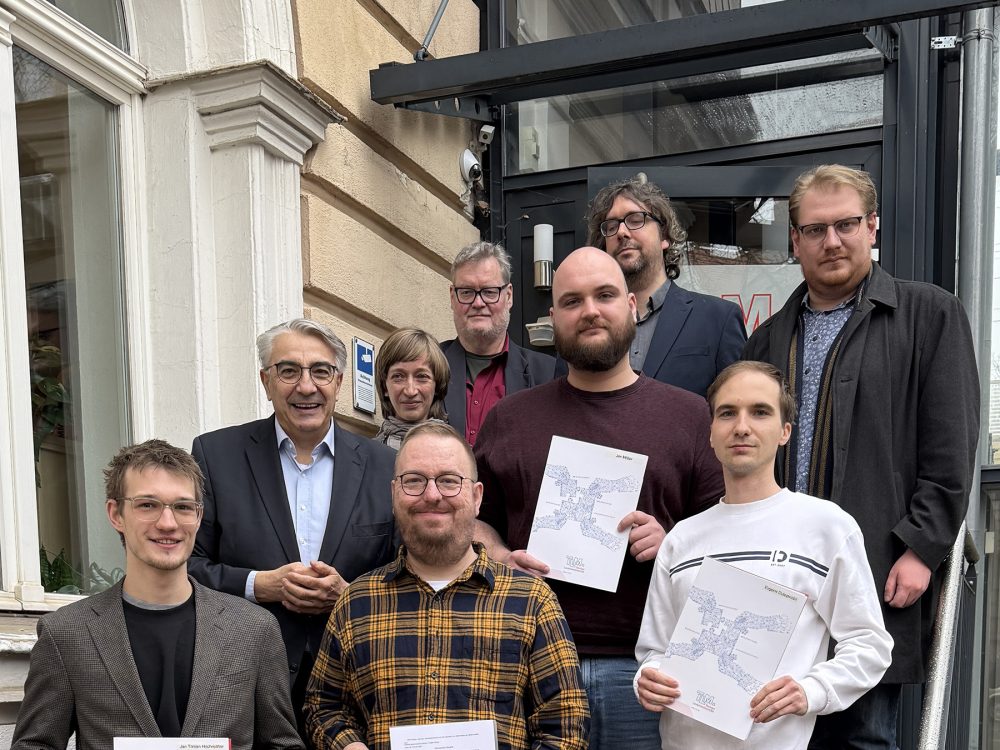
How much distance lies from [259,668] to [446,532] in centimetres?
58

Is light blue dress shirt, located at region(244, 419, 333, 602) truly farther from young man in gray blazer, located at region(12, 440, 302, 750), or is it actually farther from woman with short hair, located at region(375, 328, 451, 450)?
woman with short hair, located at region(375, 328, 451, 450)

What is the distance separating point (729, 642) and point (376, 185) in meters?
3.46

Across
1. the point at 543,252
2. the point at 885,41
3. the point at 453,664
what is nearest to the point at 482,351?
the point at 453,664

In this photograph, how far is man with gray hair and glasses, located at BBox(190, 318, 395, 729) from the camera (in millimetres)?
3041

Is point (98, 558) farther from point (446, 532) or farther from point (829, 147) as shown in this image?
point (829, 147)

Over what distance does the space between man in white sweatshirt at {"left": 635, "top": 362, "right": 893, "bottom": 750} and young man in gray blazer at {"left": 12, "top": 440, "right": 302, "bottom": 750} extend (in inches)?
37.1

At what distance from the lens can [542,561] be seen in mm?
2973

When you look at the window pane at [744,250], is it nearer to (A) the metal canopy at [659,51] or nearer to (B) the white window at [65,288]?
(A) the metal canopy at [659,51]

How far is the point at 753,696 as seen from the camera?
252 centimetres

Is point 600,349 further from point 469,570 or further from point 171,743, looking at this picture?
point 171,743

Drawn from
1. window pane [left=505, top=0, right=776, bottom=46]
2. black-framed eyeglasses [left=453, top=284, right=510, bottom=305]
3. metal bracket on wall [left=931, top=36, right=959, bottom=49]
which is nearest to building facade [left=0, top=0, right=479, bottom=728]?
black-framed eyeglasses [left=453, top=284, right=510, bottom=305]

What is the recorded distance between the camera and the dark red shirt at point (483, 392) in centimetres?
400

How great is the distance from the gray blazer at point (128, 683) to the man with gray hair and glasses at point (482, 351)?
129 centimetres

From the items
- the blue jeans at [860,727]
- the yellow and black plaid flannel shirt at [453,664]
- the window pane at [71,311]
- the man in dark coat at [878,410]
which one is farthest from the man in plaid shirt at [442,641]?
the window pane at [71,311]
